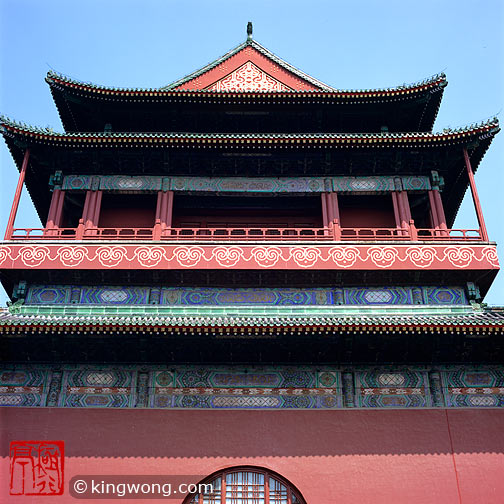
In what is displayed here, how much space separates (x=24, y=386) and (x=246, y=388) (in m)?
4.61

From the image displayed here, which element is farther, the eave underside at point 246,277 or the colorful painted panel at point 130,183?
the colorful painted panel at point 130,183

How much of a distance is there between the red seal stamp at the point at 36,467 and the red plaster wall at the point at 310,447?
0.15m

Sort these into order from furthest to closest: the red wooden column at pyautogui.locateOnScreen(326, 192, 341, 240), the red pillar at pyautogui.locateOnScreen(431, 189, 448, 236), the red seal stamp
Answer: the red pillar at pyautogui.locateOnScreen(431, 189, 448, 236), the red wooden column at pyautogui.locateOnScreen(326, 192, 341, 240), the red seal stamp

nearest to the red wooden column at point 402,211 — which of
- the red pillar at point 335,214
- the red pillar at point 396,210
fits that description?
the red pillar at point 396,210

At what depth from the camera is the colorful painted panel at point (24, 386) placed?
13.0 meters

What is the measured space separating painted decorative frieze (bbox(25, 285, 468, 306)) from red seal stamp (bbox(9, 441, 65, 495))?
3489 mm

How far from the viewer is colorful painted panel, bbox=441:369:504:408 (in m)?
13.1

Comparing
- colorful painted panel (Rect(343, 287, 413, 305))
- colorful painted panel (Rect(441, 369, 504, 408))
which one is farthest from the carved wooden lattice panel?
colorful painted panel (Rect(441, 369, 504, 408))

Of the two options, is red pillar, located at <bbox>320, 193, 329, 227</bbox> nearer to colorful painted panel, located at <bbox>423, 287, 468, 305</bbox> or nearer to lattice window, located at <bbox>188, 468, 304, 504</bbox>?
colorful painted panel, located at <bbox>423, 287, 468, 305</bbox>

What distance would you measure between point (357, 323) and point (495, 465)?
12.6ft

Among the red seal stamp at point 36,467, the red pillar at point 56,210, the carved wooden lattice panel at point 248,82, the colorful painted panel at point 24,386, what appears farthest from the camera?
the carved wooden lattice panel at point 248,82

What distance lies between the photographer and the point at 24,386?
43.2 ft

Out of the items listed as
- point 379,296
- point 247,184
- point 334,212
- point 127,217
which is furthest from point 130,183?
point 379,296

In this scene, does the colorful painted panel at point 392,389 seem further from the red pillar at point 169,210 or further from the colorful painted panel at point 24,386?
the colorful painted panel at point 24,386
